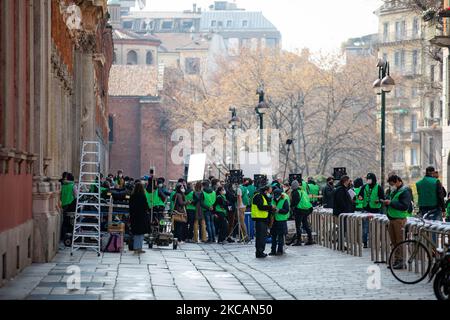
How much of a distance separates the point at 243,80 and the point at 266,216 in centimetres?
6929

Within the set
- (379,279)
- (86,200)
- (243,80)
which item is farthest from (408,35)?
(379,279)

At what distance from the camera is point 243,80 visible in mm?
101188

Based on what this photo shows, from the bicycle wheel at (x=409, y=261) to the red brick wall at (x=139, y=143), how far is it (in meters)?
102

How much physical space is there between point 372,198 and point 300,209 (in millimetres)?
2649

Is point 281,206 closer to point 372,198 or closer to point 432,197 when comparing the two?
point 372,198

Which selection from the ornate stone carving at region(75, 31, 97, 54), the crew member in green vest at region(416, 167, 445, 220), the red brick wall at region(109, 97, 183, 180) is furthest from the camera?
the red brick wall at region(109, 97, 183, 180)

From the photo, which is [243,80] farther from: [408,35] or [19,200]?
[19,200]

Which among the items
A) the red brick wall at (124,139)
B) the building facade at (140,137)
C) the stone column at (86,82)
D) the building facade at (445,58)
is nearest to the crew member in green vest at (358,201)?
the stone column at (86,82)

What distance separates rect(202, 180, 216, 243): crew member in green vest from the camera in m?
40.4

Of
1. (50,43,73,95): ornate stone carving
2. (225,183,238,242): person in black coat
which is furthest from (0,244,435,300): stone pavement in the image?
(225,183,238,242): person in black coat

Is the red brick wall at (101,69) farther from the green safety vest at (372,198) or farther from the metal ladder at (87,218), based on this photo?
the green safety vest at (372,198)

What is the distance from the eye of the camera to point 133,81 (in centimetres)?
13350

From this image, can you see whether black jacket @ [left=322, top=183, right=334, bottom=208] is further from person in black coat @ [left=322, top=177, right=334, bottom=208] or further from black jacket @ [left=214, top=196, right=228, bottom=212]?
black jacket @ [left=214, top=196, right=228, bottom=212]

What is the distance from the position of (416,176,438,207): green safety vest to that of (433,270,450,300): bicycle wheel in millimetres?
10752
